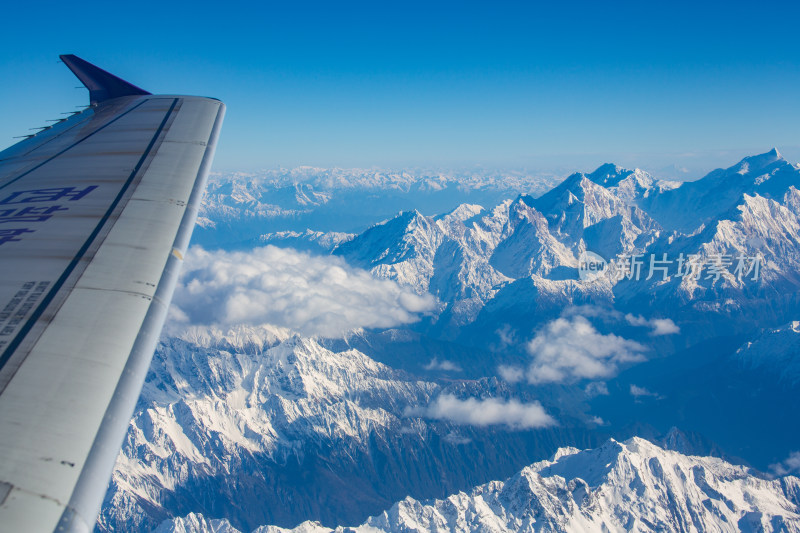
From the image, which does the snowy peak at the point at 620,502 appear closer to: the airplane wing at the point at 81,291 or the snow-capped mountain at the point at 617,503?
the snow-capped mountain at the point at 617,503

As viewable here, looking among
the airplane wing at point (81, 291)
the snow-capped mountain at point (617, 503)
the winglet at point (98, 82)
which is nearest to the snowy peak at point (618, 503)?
the snow-capped mountain at point (617, 503)

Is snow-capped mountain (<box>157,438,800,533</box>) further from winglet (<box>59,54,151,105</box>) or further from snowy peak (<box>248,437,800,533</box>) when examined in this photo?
winglet (<box>59,54,151,105</box>)

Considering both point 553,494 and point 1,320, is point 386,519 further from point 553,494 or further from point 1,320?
point 1,320

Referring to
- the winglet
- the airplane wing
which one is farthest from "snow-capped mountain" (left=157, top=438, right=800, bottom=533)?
the airplane wing

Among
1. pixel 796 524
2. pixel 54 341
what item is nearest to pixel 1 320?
pixel 54 341

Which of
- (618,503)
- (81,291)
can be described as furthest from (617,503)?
(81,291)

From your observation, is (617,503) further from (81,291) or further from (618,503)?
(81,291)
